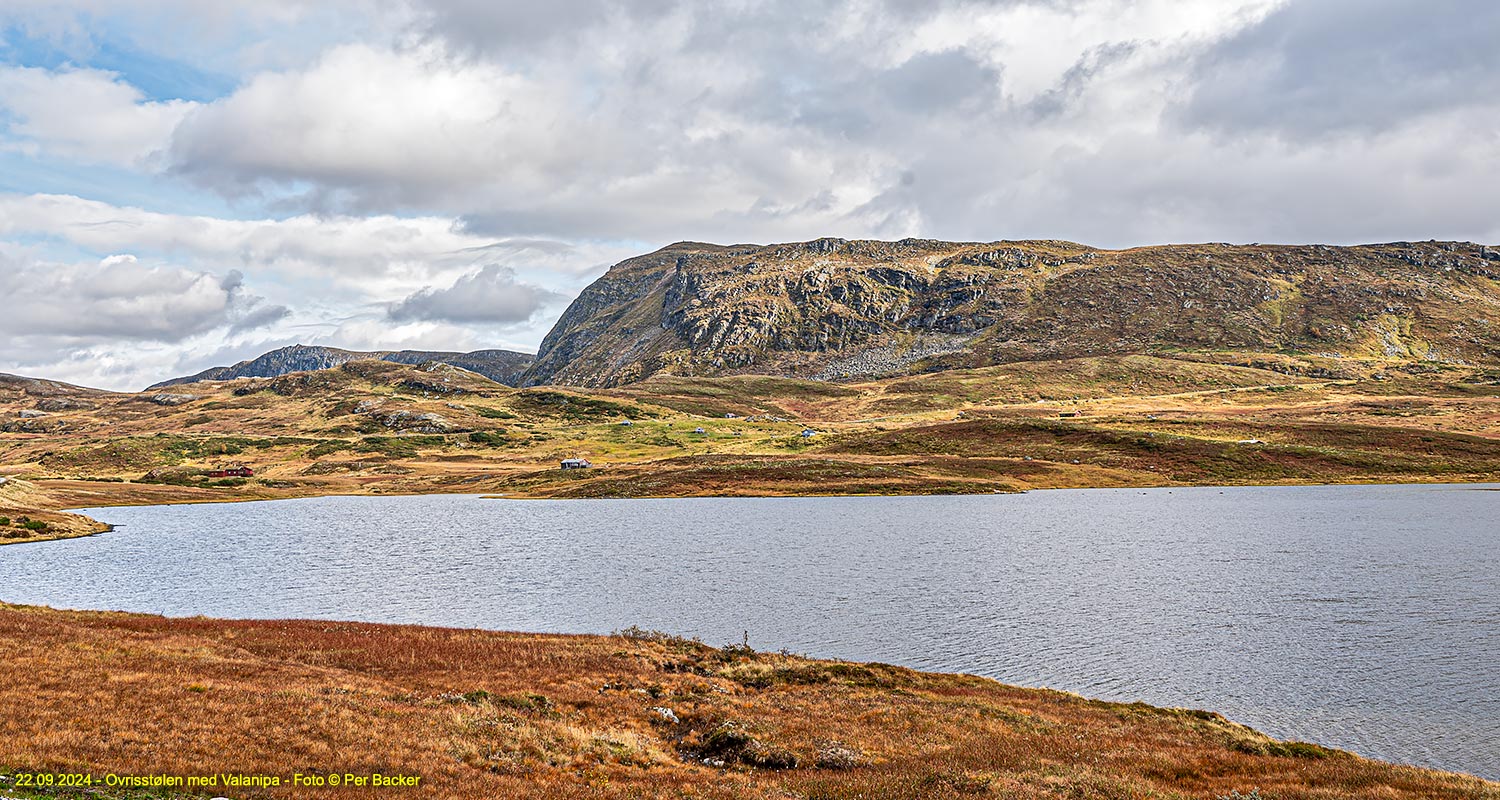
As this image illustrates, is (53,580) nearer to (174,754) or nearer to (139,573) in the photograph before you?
(139,573)

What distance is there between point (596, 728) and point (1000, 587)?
143ft

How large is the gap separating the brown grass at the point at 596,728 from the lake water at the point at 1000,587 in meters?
7.70

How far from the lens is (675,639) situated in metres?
48.7

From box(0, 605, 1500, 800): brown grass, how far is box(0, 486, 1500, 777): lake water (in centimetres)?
770

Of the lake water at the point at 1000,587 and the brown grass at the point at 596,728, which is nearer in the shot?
the brown grass at the point at 596,728

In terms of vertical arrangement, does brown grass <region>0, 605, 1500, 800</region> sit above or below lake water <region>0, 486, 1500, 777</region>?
above

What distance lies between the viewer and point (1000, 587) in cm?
6606

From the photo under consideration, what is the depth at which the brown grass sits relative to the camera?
23.3 metres

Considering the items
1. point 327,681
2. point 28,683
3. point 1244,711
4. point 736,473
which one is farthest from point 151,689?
point 736,473

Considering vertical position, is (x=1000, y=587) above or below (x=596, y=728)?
below

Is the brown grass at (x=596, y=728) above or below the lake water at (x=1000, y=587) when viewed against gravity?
above

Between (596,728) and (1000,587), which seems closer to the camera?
(596,728)

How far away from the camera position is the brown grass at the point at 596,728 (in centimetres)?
2334

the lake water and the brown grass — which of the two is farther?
the lake water
